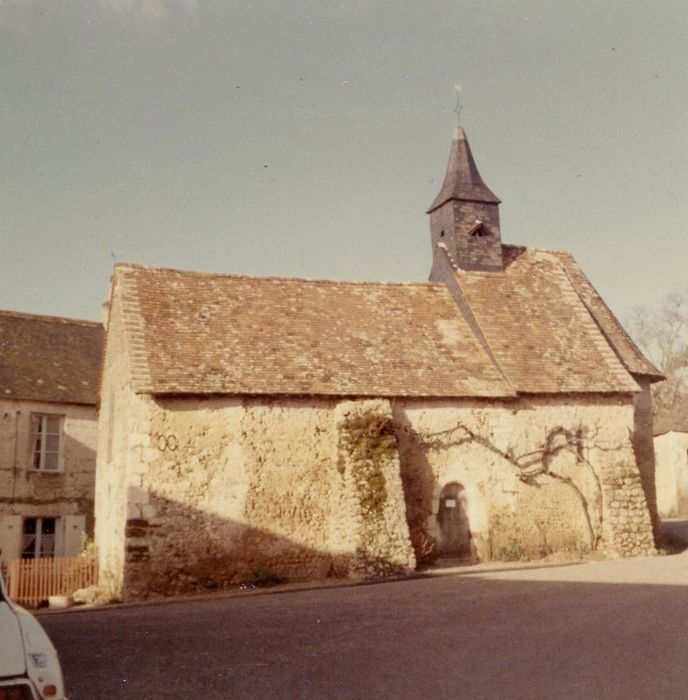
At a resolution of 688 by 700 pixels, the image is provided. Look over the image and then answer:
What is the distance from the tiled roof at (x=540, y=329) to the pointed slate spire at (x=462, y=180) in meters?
2.01

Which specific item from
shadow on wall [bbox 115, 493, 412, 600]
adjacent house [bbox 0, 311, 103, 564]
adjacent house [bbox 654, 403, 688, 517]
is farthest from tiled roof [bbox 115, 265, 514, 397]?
adjacent house [bbox 654, 403, 688, 517]

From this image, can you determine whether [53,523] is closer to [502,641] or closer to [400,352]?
[400,352]

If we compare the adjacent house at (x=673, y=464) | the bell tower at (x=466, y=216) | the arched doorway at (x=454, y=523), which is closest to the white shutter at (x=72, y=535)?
the arched doorway at (x=454, y=523)

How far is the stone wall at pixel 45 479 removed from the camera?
21.4m

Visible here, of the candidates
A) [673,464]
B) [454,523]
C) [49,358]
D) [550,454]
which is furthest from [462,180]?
[673,464]

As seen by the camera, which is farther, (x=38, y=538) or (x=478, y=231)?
(x=478, y=231)

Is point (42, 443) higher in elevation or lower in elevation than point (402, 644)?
higher

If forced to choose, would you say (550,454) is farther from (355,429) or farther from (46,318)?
(46,318)

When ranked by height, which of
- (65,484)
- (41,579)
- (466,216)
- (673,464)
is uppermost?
(466,216)

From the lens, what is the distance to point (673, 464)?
36938mm

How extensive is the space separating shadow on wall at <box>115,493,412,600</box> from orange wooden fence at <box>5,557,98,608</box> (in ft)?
2.40

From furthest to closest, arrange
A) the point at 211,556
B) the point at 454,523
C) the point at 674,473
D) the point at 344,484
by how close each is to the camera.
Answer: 1. the point at 674,473
2. the point at 454,523
3. the point at 344,484
4. the point at 211,556

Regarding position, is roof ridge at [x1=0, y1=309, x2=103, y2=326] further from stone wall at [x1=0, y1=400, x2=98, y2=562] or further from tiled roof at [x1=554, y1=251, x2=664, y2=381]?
tiled roof at [x1=554, y1=251, x2=664, y2=381]

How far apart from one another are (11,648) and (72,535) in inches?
758
